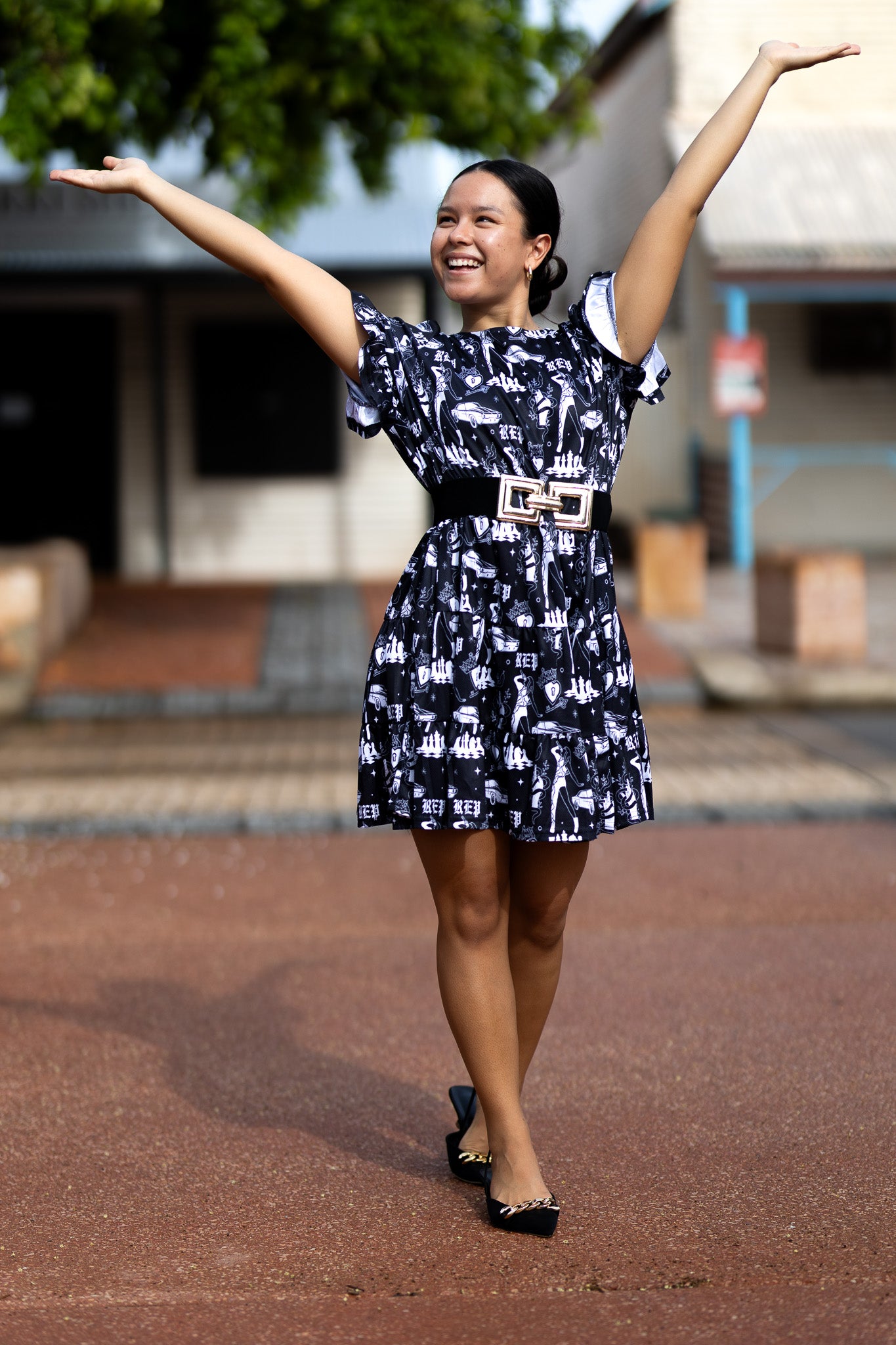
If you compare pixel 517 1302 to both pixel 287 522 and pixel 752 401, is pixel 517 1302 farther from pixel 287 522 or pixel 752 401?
pixel 287 522

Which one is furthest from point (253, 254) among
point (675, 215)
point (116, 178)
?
point (675, 215)

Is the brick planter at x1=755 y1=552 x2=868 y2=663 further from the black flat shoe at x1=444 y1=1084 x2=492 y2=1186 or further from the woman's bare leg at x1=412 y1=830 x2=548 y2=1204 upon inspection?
the woman's bare leg at x1=412 y1=830 x2=548 y2=1204

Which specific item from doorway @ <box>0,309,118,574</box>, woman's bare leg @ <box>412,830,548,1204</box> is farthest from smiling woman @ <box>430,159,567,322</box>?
doorway @ <box>0,309,118,574</box>

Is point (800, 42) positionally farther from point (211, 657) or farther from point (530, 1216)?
point (530, 1216)

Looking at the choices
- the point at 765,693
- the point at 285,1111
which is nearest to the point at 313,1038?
the point at 285,1111

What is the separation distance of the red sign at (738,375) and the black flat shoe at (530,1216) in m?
14.0

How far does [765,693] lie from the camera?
10.8 metres

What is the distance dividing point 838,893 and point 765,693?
4.48 meters

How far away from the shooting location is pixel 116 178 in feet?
11.1

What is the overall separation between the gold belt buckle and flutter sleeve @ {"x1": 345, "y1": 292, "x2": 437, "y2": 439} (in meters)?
0.23

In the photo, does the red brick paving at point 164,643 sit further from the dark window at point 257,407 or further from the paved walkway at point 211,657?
the dark window at point 257,407

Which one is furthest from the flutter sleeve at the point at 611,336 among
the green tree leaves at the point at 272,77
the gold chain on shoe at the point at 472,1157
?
the green tree leaves at the point at 272,77

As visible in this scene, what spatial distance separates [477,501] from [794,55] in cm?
108

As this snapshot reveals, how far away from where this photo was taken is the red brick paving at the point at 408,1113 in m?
3.17
